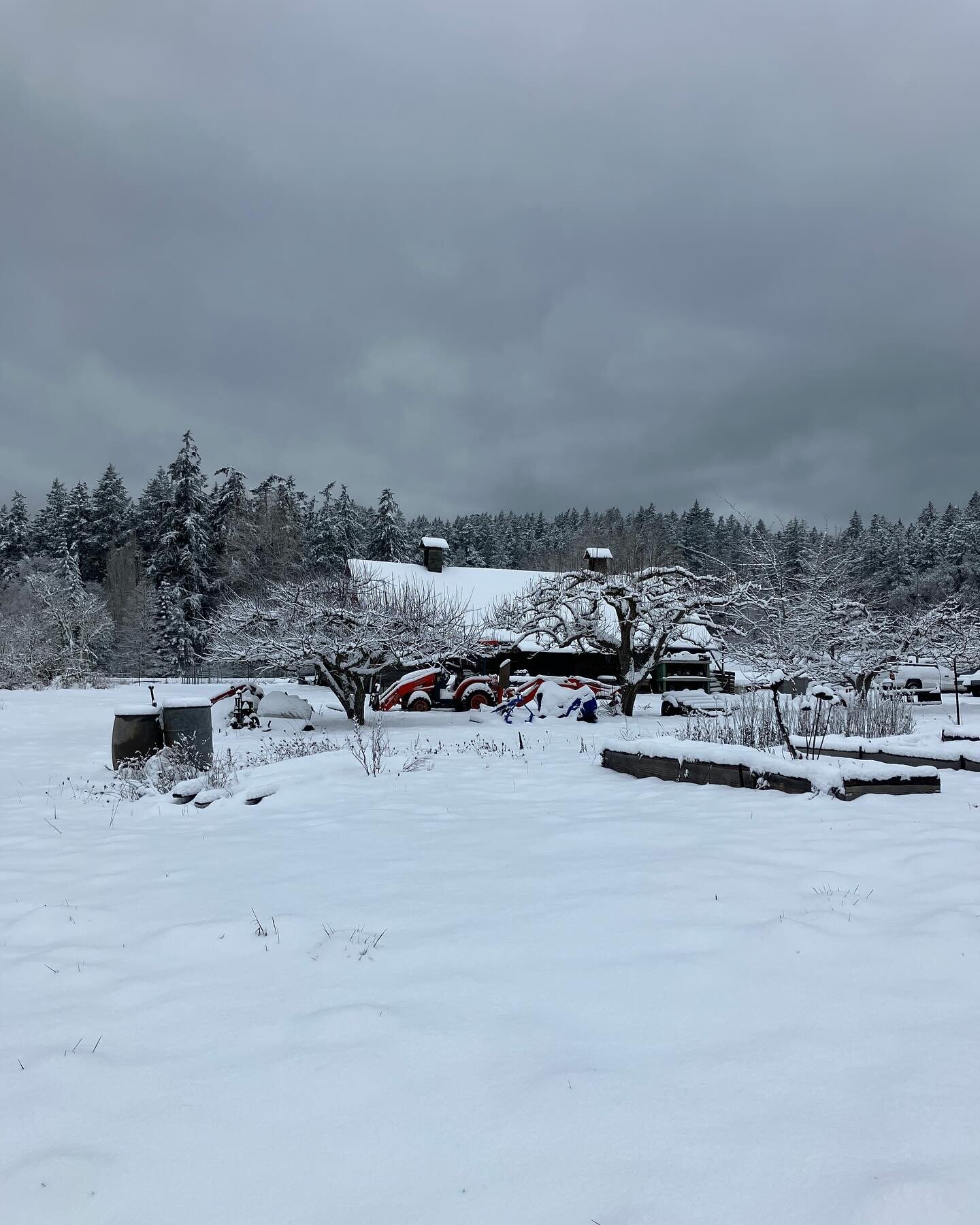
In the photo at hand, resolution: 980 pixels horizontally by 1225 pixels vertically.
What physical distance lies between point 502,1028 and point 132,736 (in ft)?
28.1

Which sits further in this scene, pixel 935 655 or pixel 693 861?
pixel 935 655

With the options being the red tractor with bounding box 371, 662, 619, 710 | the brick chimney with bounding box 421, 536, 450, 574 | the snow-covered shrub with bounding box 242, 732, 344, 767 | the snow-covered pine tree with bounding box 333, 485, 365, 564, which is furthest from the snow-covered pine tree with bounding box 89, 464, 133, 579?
the snow-covered shrub with bounding box 242, 732, 344, 767

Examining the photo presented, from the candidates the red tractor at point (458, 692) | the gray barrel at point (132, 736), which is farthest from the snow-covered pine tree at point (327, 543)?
the gray barrel at point (132, 736)

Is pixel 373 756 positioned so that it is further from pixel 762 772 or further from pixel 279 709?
pixel 279 709

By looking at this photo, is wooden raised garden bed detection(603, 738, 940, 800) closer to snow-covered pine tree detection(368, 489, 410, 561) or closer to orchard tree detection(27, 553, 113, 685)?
orchard tree detection(27, 553, 113, 685)

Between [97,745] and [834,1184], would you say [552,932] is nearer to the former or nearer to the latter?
[834,1184]

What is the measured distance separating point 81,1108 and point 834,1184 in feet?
6.85

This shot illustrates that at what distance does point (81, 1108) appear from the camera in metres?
2.20

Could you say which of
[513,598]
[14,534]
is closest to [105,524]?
[14,534]

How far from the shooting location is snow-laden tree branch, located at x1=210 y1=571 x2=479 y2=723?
15.4 m

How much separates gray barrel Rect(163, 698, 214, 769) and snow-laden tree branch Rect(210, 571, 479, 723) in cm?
537

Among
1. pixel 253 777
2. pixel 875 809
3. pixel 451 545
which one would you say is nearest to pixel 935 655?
pixel 875 809

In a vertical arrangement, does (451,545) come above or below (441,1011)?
above

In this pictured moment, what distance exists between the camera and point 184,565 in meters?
44.6
